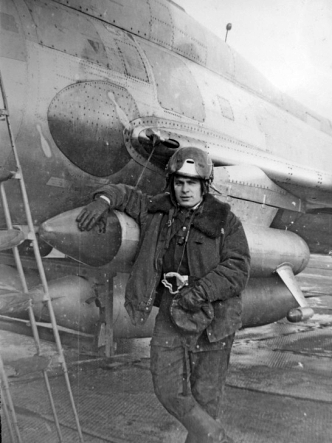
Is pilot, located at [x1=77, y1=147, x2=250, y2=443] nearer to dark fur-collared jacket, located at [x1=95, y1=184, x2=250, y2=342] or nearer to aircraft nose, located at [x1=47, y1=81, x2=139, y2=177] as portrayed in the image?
dark fur-collared jacket, located at [x1=95, y1=184, x2=250, y2=342]

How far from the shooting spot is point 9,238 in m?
2.49

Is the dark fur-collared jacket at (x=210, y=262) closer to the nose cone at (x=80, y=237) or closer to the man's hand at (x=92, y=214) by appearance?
the man's hand at (x=92, y=214)

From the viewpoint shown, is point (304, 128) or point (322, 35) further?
point (304, 128)

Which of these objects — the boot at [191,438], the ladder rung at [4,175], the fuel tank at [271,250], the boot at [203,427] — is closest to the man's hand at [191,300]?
the boot at [203,427]

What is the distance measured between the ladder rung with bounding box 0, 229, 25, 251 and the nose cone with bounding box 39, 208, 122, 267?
673 millimetres

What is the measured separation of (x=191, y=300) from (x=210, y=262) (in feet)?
0.85

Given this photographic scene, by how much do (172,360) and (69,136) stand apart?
2.04 m

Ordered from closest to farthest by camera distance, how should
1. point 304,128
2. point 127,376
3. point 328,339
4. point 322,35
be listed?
1. point 322,35
2. point 127,376
3. point 328,339
4. point 304,128

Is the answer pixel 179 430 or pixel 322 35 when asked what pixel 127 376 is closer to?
pixel 179 430

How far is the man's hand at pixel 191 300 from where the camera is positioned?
2.47m

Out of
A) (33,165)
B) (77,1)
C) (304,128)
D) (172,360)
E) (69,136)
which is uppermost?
(77,1)

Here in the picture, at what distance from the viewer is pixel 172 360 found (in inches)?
103

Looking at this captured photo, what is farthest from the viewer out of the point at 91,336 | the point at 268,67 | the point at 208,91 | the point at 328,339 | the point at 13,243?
the point at 328,339

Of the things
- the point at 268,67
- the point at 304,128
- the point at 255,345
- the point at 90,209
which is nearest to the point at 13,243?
the point at 90,209
